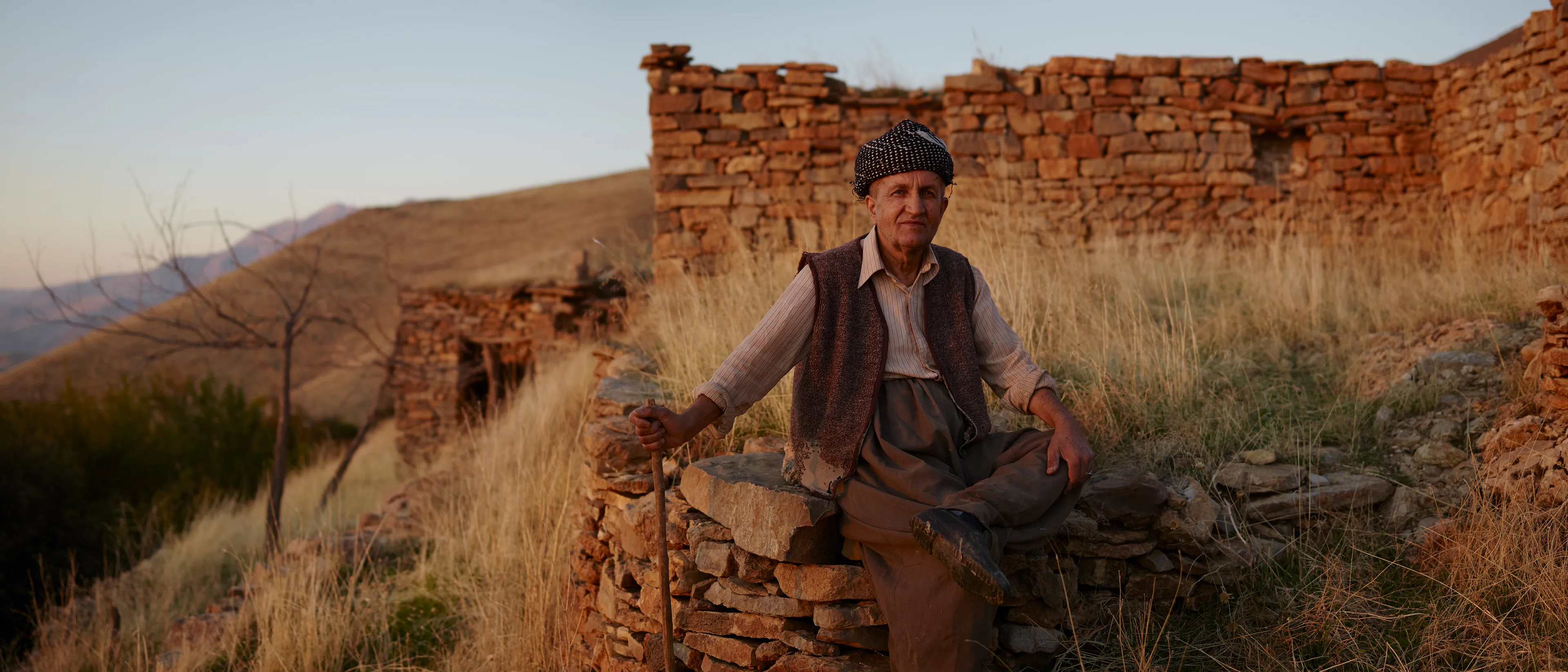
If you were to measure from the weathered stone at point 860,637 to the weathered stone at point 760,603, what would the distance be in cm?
10

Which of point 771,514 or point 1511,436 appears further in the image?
point 1511,436

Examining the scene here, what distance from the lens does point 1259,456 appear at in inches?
145

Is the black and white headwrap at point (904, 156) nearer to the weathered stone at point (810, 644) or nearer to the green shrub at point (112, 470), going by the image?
the weathered stone at point (810, 644)

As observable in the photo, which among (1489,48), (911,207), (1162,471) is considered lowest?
(1162,471)

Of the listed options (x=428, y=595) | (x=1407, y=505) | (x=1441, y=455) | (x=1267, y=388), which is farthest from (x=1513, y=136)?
(x=428, y=595)

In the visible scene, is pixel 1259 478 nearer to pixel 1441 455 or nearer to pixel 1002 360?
pixel 1441 455

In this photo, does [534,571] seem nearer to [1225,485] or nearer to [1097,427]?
[1097,427]

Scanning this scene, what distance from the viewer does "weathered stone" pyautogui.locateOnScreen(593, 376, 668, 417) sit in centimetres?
420

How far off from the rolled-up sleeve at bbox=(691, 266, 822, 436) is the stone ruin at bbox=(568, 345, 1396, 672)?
302 millimetres

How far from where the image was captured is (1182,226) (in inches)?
351

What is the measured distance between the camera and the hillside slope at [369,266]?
22531 mm

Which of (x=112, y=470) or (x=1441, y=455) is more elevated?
(x=1441, y=455)

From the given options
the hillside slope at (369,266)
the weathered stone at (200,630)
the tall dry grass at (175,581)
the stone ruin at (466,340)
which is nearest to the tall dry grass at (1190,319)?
the weathered stone at (200,630)

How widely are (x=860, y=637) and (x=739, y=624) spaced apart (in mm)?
383
